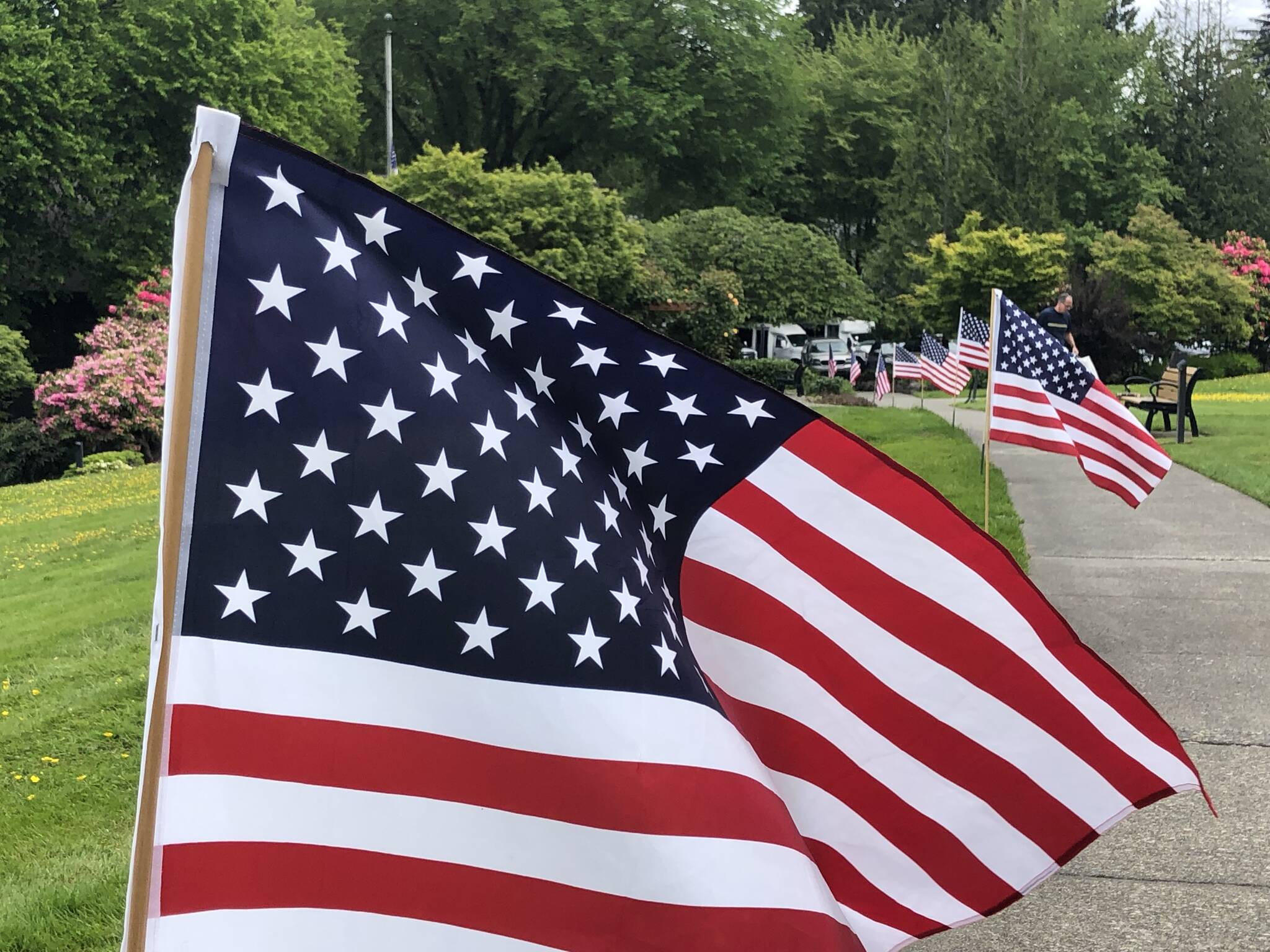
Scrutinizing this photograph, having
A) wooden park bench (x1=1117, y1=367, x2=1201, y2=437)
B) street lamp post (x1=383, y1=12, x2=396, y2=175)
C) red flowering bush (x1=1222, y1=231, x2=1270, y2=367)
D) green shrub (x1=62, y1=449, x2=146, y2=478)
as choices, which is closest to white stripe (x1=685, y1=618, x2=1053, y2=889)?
wooden park bench (x1=1117, y1=367, x2=1201, y2=437)

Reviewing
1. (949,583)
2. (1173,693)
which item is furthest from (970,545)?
(1173,693)

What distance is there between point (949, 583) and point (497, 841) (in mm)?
1181

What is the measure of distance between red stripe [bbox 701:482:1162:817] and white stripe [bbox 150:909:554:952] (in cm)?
103

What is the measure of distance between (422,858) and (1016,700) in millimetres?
1347

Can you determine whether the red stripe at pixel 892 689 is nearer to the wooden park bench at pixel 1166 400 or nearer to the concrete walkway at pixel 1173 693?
the concrete walkway at pixel 1173 693

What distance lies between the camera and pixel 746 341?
47.6 metres

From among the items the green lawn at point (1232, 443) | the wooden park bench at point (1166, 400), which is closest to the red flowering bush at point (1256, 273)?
the green lawn at point (1232, 443)

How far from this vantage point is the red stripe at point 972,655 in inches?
103

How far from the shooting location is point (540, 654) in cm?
198

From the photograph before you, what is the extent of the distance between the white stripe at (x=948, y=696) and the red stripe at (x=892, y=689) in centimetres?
1

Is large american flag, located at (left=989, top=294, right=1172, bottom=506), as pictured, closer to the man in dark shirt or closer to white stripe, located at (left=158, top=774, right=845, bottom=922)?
white stripe, located at (left=158, top=774, right=845, bottom=922)

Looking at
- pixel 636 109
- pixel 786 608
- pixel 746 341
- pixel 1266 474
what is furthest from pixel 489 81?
pixel 786 608

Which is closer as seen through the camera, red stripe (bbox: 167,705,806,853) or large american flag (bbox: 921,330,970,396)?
red stripe (bbox: 167,705,806,853)

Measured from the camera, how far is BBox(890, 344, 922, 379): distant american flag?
20391mm
